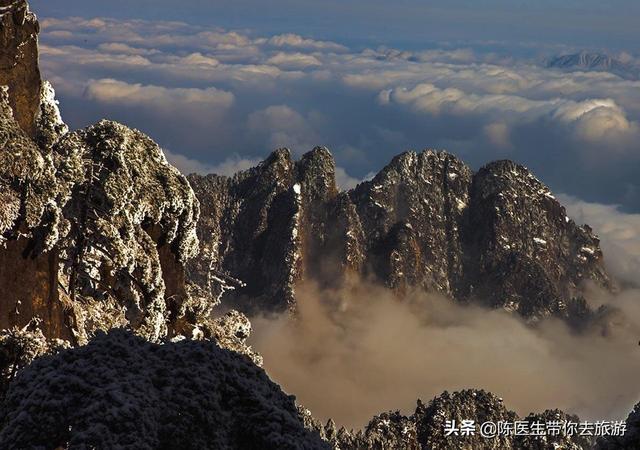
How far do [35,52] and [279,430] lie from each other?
107 feet

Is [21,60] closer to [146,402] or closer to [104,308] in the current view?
[104,308]

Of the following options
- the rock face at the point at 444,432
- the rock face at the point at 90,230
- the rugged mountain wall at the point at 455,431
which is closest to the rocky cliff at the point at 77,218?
the rock face at the point at 90,230

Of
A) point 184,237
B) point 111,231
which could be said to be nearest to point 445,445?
point 184,237

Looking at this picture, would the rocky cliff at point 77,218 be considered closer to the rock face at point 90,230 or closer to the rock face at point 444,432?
the rock face at point 90,230

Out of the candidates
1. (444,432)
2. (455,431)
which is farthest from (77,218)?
(455,431)

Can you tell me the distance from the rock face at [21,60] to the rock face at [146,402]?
84.5 feet

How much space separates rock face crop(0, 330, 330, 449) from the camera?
1852cm

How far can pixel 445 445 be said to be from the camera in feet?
396

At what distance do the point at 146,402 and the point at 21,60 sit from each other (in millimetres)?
30422

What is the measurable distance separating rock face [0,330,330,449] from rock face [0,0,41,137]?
1014 inches

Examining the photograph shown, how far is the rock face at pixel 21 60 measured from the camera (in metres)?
43.2

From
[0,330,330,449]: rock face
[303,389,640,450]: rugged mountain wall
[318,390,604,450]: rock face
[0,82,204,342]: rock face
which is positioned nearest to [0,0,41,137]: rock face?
[0,82,204,342]: rock face

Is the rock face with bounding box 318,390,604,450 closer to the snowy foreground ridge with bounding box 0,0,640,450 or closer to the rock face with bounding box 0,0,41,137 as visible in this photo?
the snowy foreground ridge with bounding box 0,0,640,450

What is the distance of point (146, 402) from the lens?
766 inches
